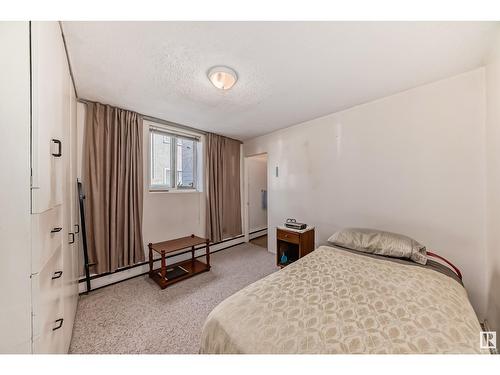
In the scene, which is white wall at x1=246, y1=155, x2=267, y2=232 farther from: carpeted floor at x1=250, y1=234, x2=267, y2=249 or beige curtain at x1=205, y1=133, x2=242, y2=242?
beige curtain at x1=205, y1=133, x2=242, y2=242

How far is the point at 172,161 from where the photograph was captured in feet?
10.2

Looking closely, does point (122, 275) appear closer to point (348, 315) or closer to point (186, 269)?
point (186, 269)

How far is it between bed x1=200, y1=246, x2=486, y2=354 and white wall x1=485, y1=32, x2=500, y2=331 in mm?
369

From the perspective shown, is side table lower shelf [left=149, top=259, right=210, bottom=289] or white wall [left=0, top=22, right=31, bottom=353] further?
side table lower shelf [left=149, top=259, right=210, bottom=289]

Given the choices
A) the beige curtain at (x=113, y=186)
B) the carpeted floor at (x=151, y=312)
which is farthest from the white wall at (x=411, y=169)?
the beige curtain at (x=113, y=186)

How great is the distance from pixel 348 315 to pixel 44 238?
5.18 ft

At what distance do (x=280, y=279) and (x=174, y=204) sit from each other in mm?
2294

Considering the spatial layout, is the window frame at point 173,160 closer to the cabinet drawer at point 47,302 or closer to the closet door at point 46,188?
the closet door at point 46,188

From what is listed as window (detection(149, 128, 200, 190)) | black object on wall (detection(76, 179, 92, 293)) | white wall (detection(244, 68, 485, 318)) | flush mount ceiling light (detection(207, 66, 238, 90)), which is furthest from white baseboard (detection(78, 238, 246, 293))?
flush mount ceiling light (detection(207, 66, 238, 90))

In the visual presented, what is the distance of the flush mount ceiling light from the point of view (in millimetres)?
1573

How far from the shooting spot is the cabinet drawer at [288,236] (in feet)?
8.26

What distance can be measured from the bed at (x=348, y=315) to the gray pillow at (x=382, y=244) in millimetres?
214
